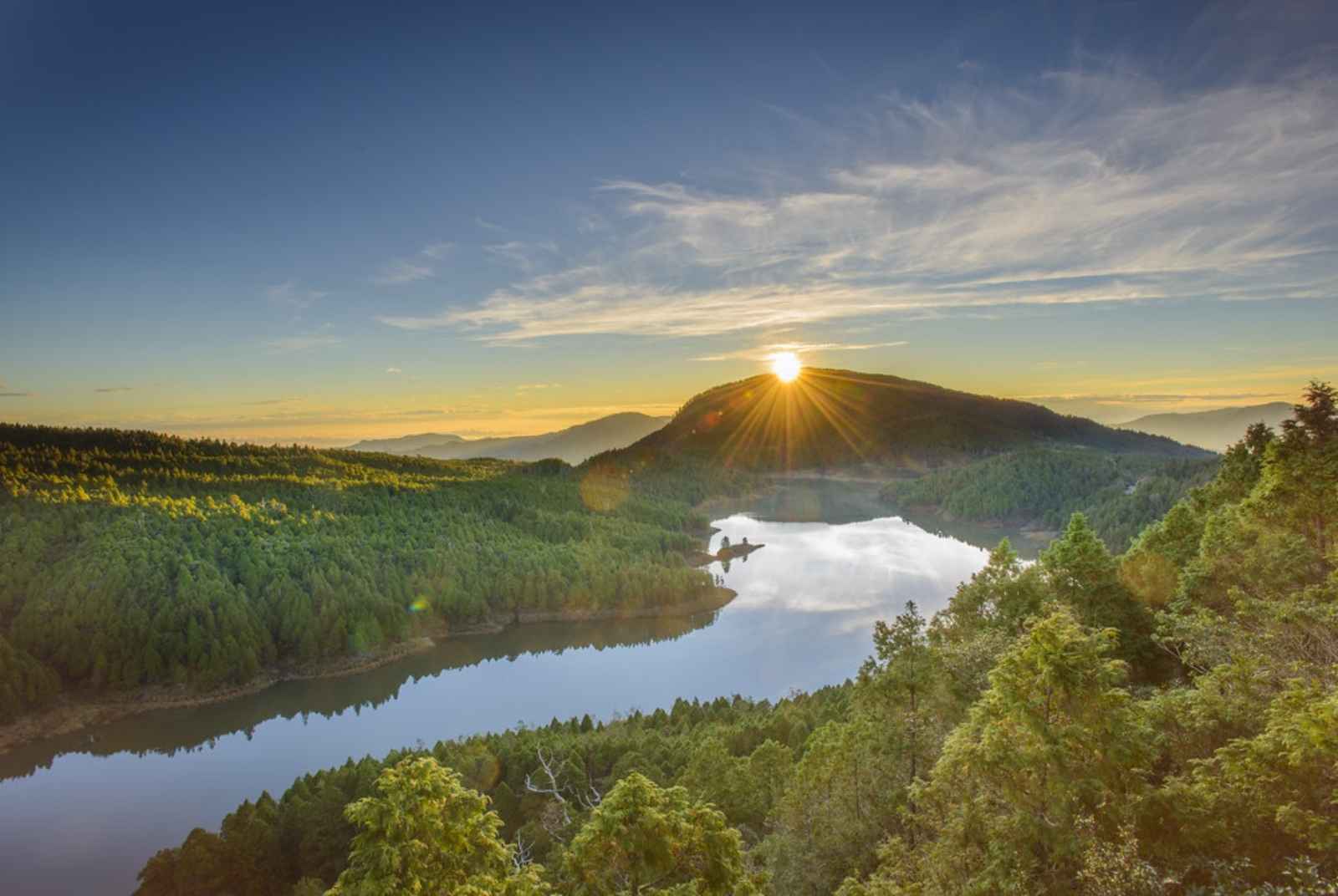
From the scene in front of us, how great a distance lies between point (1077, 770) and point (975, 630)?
14.3 m

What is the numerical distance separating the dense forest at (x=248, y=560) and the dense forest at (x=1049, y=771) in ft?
162

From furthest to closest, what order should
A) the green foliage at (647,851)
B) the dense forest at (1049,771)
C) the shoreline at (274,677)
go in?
1. the shoreline at (274,677)
2. the green foliage at (647,851)
3. the dense forest at (1049,771)

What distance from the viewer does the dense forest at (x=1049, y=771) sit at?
912 centimetres

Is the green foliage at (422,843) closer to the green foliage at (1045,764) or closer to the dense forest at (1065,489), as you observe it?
the green foliage at (1045,764)

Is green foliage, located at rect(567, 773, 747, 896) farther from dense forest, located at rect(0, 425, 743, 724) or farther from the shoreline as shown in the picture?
dense forest, located at rect(0, 425, 743, 724)

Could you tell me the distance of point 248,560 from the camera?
81.9 meters

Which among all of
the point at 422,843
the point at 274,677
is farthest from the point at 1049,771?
the point at 274,677

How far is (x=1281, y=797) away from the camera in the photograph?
992cm

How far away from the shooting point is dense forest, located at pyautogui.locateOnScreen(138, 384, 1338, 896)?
912 cm

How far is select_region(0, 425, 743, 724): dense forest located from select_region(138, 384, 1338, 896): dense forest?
162ft

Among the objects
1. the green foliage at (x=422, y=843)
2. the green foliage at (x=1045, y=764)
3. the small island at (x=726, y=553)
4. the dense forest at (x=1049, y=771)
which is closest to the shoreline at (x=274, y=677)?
the small island at (x=726, y=553)

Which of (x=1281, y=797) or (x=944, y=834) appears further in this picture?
(x=944, y=834)

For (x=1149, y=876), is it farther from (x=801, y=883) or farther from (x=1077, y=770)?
(x=801, y=883)

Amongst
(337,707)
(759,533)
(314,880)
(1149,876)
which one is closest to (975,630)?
(1149,876)
